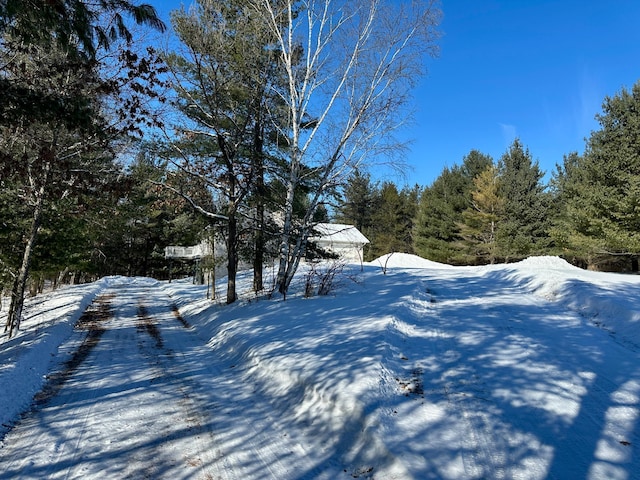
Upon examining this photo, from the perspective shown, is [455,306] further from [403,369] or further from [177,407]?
[177,407]

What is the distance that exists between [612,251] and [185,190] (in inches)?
862

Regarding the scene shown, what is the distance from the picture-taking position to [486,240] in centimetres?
3147

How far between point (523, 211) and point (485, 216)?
301cm

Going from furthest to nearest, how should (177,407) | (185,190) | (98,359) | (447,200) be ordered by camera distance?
1. (447,200)
2. (185,190)
3. (98,359)
4. (177,407)

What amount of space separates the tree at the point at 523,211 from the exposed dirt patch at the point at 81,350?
27467 mm

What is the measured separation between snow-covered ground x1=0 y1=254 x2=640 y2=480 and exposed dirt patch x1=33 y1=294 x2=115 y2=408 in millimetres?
46

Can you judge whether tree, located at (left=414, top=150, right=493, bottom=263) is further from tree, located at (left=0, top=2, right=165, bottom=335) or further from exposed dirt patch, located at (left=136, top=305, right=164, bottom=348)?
tree, located at (left=0, top=2, right=165, bottom=335)

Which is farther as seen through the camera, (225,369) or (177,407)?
(225,369)

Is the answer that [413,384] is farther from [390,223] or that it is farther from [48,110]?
[390,223]

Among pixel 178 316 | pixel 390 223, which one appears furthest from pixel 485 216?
pixel 178 316

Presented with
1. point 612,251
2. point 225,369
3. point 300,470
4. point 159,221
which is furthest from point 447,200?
point 300,470

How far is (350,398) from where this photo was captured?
12.6 ft

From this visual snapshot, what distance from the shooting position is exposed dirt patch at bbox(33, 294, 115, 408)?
471 cm

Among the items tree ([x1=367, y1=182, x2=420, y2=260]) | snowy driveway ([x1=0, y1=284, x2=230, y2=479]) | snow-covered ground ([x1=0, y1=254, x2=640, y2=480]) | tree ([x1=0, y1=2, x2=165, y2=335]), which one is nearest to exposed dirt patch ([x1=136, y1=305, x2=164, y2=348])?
snow-covered ground ([x1=0, y1=254, x2=640, y2=480])
